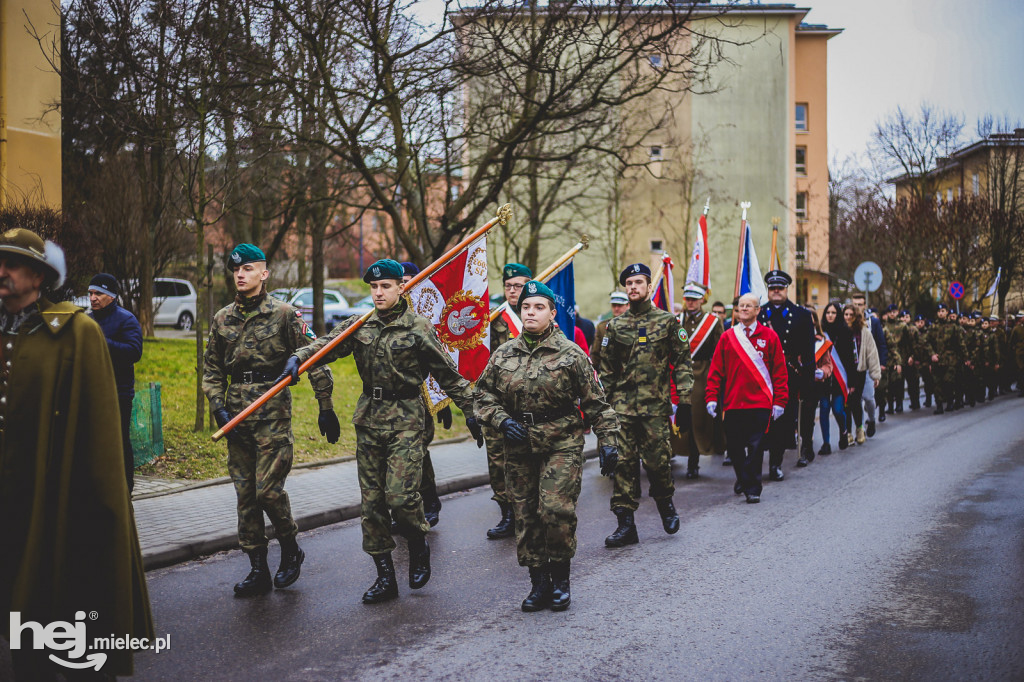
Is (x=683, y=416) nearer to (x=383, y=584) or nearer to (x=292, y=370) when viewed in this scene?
(x=383, y=584)

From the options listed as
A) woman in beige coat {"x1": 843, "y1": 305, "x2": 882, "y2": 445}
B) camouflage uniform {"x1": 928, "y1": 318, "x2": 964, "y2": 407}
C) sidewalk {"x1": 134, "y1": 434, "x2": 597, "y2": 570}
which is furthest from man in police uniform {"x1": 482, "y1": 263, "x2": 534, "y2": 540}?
camouflage uniform {"x1": 928, "y1": 318, "x2": 964, "y2": 407}

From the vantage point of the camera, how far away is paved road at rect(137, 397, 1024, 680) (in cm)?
478

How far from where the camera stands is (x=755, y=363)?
9.42 meters

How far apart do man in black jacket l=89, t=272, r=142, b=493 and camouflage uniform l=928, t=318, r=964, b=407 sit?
16.7 m

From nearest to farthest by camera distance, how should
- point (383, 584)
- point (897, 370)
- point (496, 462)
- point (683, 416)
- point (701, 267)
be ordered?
point (383, 584), point (683, 416), point (496, 462), point (701, 267), point (897, 370)

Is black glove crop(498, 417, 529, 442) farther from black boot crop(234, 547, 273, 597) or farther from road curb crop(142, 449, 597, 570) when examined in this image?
road curb crop(142, 449, 597, 570)

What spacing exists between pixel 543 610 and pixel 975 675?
236cm

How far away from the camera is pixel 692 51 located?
12078 millimetres

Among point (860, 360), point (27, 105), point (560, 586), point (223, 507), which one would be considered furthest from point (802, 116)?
point (560, 586)

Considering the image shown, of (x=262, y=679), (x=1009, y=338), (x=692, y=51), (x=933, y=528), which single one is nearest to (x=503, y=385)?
(x=262, y=679)

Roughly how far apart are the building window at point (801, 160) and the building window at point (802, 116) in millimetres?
1132

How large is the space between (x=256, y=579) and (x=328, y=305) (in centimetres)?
3105

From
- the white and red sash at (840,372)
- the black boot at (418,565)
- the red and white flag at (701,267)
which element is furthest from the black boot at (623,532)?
the white and red sash at (840,372)

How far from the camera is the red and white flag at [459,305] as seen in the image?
8.12m
